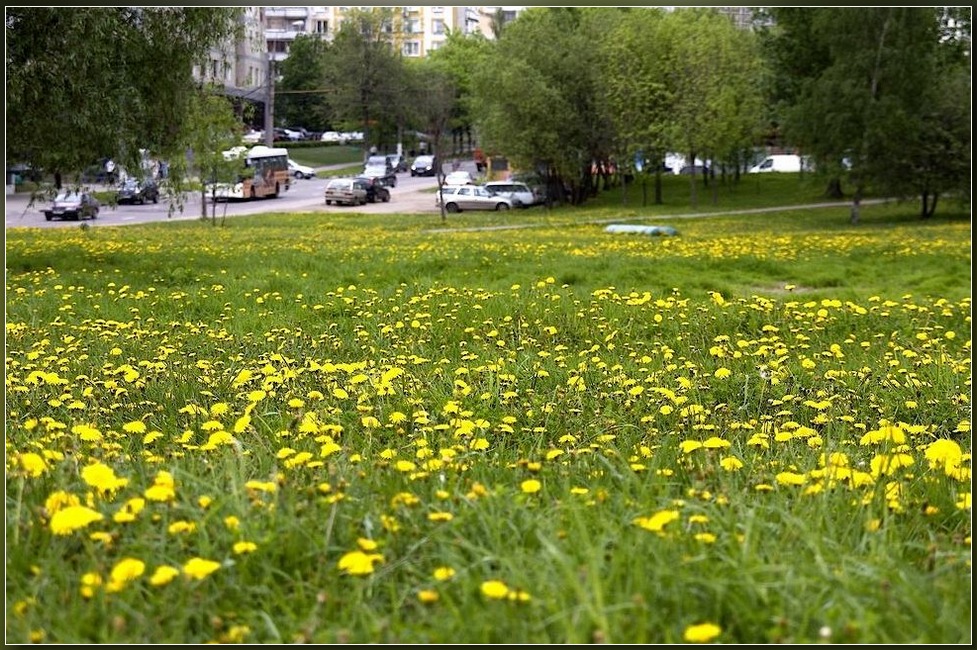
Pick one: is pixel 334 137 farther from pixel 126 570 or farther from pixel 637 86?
pixel 126 570

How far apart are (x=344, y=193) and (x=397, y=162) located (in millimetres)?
12013

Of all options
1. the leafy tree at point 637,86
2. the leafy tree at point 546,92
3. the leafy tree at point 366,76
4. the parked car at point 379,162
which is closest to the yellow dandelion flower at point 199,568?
the leafy tree at point 366,76

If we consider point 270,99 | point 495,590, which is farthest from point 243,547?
point 270,99

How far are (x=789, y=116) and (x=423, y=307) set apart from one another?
24295 millimetres

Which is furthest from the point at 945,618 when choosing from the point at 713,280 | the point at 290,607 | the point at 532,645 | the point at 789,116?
the point at 789,116

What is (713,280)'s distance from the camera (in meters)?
12.7

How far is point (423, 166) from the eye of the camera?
6028cm

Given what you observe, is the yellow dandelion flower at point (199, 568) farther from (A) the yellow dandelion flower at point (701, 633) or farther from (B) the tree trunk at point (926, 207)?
(B) the tree trunk at point (926, 207)

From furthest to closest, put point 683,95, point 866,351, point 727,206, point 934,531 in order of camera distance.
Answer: point 727,206
point 683,95
point 866,351
point 934,531

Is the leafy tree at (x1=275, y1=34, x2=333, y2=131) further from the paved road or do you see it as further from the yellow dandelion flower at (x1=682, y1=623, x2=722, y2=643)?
the yellow dandelion flower at (x1=682, y1=623, x2=722, y2=643)

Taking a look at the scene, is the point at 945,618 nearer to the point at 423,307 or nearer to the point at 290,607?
the point at 290,607

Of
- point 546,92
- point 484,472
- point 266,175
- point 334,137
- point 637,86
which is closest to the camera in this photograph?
point 484,472

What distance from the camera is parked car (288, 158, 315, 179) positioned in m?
49.5

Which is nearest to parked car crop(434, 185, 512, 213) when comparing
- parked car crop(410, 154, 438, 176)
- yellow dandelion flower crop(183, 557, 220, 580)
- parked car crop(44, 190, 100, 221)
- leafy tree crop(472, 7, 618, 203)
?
leafy tree crop(472, 7, 618, 203)
